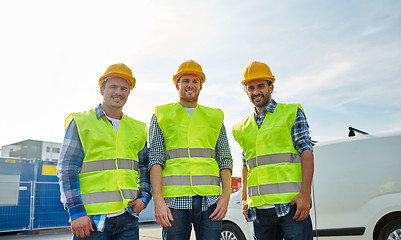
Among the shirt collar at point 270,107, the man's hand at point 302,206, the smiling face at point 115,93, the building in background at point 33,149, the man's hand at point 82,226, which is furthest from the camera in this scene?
the building in background at point 33,149

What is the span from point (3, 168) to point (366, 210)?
41.4ft

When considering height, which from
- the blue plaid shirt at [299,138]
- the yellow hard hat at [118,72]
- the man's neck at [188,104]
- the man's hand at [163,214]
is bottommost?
the man's hand at [163,214]

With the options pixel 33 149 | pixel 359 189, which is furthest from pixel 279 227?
pixel 33 149

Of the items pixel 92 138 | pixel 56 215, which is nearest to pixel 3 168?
pixel 56 215

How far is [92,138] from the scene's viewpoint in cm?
271

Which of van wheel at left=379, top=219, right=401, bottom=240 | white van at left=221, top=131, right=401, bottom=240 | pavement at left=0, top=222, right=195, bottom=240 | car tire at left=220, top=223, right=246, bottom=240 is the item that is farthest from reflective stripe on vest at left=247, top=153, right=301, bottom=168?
pavement at left=0, top=222, right=195, bottom=240

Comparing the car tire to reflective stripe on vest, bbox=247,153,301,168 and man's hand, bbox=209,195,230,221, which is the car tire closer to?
reflective stripe on vest, bbox=247,153,301,168

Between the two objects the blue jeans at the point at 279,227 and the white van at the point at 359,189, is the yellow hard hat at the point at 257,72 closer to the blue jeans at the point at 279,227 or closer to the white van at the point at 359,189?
the blue jeans at the point at 279,227

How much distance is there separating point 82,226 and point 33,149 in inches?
2471

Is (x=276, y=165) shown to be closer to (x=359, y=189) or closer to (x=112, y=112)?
(x=112, y=112)

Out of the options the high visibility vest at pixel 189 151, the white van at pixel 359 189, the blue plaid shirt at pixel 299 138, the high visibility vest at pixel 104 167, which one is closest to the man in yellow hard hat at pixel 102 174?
the high visibility vest at pixel 104 167

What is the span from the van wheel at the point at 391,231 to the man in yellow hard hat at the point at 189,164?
3.18 metres

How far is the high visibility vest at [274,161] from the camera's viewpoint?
9.77ft

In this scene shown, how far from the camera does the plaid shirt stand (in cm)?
274
